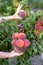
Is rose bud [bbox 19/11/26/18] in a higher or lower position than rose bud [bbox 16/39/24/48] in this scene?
→ higher

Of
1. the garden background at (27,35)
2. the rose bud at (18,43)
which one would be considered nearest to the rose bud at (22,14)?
the garden background at (27,35)

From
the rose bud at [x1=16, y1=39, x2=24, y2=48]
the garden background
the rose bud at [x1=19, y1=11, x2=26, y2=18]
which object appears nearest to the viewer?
the rose bud at [x1=16, y1=39, x2=24, y2=48]

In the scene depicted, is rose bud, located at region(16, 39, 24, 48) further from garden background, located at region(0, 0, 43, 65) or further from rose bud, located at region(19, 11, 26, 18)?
rose bud, located at region(19, 11, 26, 18)

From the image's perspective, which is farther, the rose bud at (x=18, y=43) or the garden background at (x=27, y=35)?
the garden background at (x=27, y=35)

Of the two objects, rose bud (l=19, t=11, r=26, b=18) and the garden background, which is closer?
the garden background

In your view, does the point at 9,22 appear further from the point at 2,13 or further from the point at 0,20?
the point at 2,13

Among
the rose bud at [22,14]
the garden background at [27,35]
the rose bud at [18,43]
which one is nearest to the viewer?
the rose bud at [18,43]

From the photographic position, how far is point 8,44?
62.5 inches

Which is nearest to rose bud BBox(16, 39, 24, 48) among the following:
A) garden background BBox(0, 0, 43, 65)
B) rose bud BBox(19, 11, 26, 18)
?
garden background BBox(0, 0, 43, 65)

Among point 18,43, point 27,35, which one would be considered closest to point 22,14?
point 27,35

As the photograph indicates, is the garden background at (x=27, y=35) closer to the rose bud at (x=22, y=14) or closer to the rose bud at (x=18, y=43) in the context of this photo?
the rose bud at (x=22, y=14)

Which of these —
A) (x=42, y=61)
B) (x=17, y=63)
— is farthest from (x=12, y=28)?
(x=42, y=61)

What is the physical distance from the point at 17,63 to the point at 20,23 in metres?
0.31

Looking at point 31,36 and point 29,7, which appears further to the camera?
point 29,7
